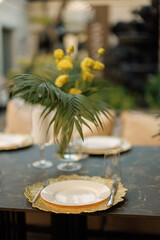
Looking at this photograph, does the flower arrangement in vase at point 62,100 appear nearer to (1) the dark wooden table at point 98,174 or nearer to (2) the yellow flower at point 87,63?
(2) the yellow flower at point 87,63

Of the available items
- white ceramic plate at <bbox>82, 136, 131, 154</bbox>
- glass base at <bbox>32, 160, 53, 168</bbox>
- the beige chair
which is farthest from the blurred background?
glass base at <bbox>32, 160, 53, 168</bbox>

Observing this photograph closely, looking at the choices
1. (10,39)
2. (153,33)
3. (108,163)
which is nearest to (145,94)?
(153,33)

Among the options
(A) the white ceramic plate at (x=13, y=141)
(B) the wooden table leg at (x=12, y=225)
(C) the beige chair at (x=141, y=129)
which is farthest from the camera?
(C) the beige chair at (x=141, y=129)

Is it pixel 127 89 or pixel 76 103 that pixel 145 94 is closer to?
pixel 127 89

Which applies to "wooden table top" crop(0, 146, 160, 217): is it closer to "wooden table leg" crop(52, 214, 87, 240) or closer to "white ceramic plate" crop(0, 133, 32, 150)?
"white ceramic plate" crop(0, 133, 32, 150)

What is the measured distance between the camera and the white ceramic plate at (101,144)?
5.85 feet

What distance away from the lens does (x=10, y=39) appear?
10.7 metres

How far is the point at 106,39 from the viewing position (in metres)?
7.34

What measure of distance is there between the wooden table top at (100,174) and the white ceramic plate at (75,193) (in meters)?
0.07

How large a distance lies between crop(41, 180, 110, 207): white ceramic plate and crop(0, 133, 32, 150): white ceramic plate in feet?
2.41

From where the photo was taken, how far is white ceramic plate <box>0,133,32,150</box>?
6.22 feet

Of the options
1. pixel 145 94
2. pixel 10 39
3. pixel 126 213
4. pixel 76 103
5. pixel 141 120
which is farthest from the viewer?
pixel 10 39

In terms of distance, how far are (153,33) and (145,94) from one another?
1233 millimetres

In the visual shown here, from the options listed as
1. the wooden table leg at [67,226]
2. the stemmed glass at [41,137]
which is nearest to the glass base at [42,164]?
the stemmed glass at [41,137]
